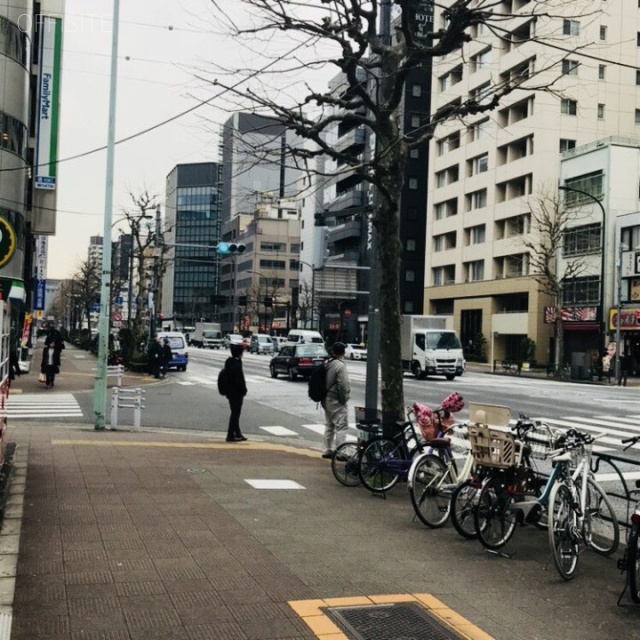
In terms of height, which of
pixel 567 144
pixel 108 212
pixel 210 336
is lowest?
pixel 210 336

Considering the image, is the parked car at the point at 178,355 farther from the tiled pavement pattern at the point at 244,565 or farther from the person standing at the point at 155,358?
the tiled pavement pattern at the point at 244,565

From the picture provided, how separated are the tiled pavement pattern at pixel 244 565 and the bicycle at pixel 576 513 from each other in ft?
0.61

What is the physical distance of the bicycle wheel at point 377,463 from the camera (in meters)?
9.32

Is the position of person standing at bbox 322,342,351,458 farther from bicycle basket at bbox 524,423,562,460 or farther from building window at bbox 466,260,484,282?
building window at bbox 466,260,484,282

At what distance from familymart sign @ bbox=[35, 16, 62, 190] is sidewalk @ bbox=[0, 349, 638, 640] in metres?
25.7

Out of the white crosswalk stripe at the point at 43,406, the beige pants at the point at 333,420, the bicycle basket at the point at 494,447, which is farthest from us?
the white crosswalk stripe at the point at 43,406

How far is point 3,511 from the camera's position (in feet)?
24.4

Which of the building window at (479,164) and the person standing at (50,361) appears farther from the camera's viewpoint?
the building window at (479,164)

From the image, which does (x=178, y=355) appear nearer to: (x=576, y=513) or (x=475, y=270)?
(x=576, y=513)

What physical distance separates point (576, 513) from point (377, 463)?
3.22 m

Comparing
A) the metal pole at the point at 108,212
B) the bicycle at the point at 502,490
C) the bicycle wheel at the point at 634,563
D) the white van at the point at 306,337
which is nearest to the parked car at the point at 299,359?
the metal pole at the point at 108,212

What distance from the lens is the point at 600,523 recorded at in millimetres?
7098

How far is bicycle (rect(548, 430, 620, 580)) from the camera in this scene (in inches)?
241

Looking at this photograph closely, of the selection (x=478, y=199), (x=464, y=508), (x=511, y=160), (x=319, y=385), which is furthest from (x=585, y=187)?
(x=464, y=508)
